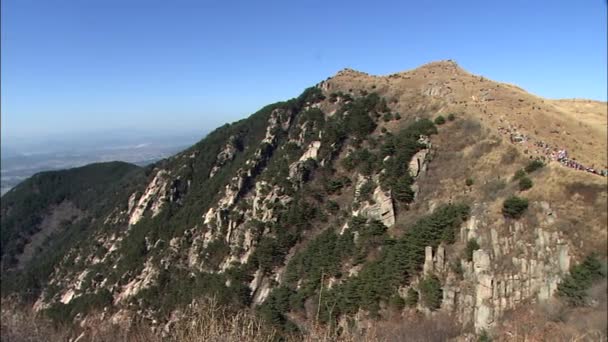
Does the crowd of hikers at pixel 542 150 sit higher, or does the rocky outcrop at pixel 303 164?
the crowd of hikers at pixel 542 150

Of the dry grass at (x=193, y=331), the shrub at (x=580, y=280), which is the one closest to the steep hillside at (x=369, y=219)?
the shrub at (x=580, y=280)

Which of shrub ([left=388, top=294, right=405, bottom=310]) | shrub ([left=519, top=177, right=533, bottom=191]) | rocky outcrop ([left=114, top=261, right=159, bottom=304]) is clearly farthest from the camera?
rocky outcrop ([left=114, top=261, right=159, bottom=304])

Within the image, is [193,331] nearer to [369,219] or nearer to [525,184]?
[525,184]

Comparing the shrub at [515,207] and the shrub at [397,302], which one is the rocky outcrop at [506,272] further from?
the shrub at [397,302]

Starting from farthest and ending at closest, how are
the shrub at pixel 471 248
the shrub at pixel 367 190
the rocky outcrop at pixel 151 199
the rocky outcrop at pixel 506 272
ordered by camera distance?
the rocky outcrop at pixel 151 199, the shrub at pixel 367 190, the shrub at pixel 471 248, the rocky outcrop at pixel 506 272

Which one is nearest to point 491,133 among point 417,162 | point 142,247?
point 417,162

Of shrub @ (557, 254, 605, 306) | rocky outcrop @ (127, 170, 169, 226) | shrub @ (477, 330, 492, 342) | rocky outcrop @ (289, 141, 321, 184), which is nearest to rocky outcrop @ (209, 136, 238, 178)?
rocky outcrop @ (127, 170, 169, 226)

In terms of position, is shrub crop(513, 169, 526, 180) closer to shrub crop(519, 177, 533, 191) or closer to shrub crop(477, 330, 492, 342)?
shrub crop(519, 177, 533, 191)
